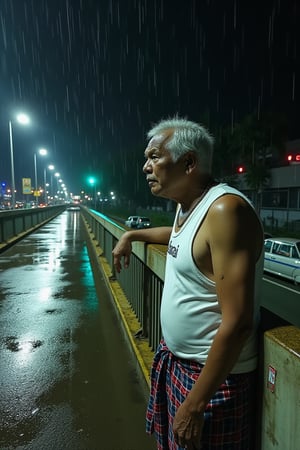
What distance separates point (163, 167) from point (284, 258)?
1192 centimetres

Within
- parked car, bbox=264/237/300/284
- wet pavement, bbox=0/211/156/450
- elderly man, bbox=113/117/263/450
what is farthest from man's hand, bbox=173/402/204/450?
parked car, bbox=264/237/300/284

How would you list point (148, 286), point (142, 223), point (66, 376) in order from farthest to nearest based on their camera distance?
1. point (142, 223)
2. point (148, 286)
3. point (66, 376)

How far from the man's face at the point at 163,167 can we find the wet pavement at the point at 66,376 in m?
2.22

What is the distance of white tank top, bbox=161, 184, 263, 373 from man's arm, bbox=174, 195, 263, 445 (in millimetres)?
107

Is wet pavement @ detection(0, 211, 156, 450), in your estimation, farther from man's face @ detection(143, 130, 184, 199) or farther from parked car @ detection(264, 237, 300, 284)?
parked car @ detection(264, 237, 300, 284)

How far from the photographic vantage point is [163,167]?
5.75 feet

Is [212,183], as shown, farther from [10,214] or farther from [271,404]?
[10,214]

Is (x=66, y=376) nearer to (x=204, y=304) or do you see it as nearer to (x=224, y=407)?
(x=224, y=407)

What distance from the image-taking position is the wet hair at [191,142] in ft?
5.57

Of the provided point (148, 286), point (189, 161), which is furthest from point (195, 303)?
point (148, 286)

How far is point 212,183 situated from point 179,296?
0.58 metres

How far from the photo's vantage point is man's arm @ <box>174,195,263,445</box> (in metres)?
1.30

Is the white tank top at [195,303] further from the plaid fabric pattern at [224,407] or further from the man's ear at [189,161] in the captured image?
the man's ear at [189,161]

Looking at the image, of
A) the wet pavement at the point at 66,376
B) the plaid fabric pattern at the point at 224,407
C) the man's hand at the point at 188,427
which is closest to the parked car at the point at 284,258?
the wet pavement at the point at 66,376
